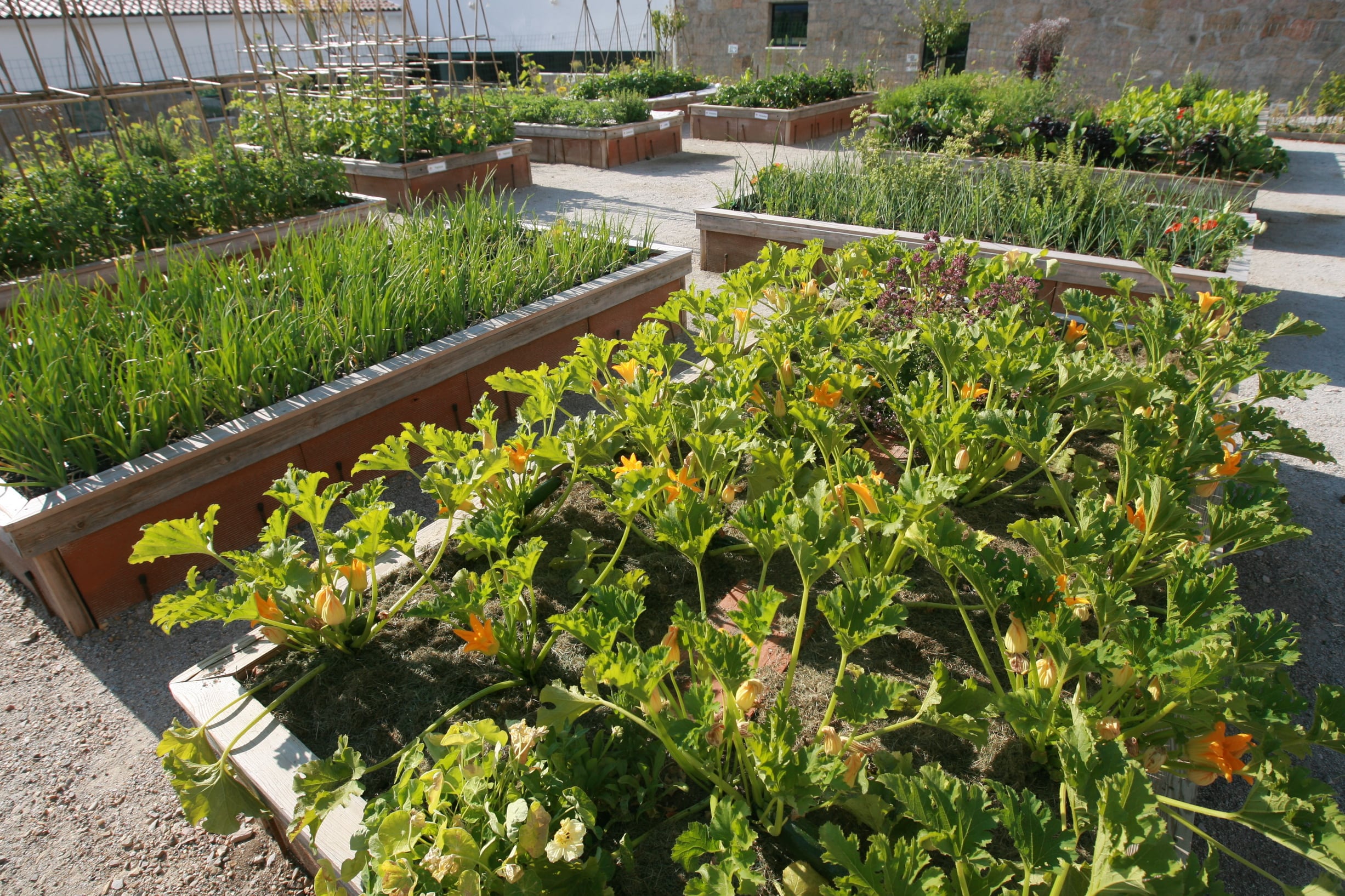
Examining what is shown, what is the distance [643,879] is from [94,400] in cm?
256

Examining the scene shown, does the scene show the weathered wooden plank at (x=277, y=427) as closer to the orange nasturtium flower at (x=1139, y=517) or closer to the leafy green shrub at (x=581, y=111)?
the orange nasturtium flower at (x=1139, y=517)

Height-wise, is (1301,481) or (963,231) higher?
(963,231)

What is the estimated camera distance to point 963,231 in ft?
15.6

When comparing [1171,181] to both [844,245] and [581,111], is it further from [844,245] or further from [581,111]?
[581,111]

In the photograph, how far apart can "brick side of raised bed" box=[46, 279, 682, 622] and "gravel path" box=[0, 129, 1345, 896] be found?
0.13 metres

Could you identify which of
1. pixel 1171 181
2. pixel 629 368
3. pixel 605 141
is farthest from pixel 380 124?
pixel 1171 181

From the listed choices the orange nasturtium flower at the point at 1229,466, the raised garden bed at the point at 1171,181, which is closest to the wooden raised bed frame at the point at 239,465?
the orange nasturtium flower at the point at 1229,466

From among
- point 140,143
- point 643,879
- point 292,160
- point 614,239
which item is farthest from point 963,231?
point 140,143

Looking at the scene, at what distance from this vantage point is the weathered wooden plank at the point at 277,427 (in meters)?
2.46

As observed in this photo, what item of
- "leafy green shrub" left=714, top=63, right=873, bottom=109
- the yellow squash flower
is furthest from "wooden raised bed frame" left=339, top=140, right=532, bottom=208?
the yellow squash flower

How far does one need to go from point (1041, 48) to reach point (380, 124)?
10683mm

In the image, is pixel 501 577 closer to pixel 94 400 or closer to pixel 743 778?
pixel 743 778

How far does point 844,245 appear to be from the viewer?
5.05 meters

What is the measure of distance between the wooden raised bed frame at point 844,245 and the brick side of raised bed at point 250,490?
1606mm
